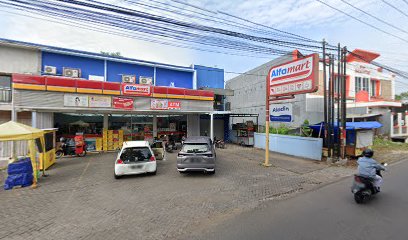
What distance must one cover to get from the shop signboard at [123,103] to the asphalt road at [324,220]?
11.2 metres

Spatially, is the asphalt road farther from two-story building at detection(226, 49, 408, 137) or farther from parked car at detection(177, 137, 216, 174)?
two-story building at detection(226, 49, 408, 137)

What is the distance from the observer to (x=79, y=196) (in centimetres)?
680

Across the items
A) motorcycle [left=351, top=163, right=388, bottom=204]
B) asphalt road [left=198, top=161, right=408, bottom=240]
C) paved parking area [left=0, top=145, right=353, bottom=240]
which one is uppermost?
motorcycle [left=351, top=163, right=388, bottom=204]

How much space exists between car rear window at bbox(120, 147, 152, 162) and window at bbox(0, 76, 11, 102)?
32.8 feet

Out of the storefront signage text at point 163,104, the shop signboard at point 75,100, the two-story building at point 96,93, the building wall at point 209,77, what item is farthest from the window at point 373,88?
the shop signboard at point 75,100

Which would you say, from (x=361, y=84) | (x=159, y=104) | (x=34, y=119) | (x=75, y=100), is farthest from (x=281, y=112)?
(x=361, y=84)

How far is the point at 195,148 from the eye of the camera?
29.6 feet

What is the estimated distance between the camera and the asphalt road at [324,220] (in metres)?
4.23

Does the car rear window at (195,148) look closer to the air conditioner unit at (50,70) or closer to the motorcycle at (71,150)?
the motorcycle at (71,150)

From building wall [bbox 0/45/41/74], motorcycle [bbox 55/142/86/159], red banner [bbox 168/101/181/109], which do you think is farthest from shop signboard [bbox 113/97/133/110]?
building wall [bbox 0/45/41/74]

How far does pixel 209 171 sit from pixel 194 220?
3999 millimetres

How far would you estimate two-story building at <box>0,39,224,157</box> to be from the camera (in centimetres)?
1217

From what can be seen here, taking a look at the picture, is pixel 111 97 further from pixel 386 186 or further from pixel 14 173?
pixel 386 186

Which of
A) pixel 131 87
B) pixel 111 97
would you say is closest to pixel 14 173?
pixel 111 97
